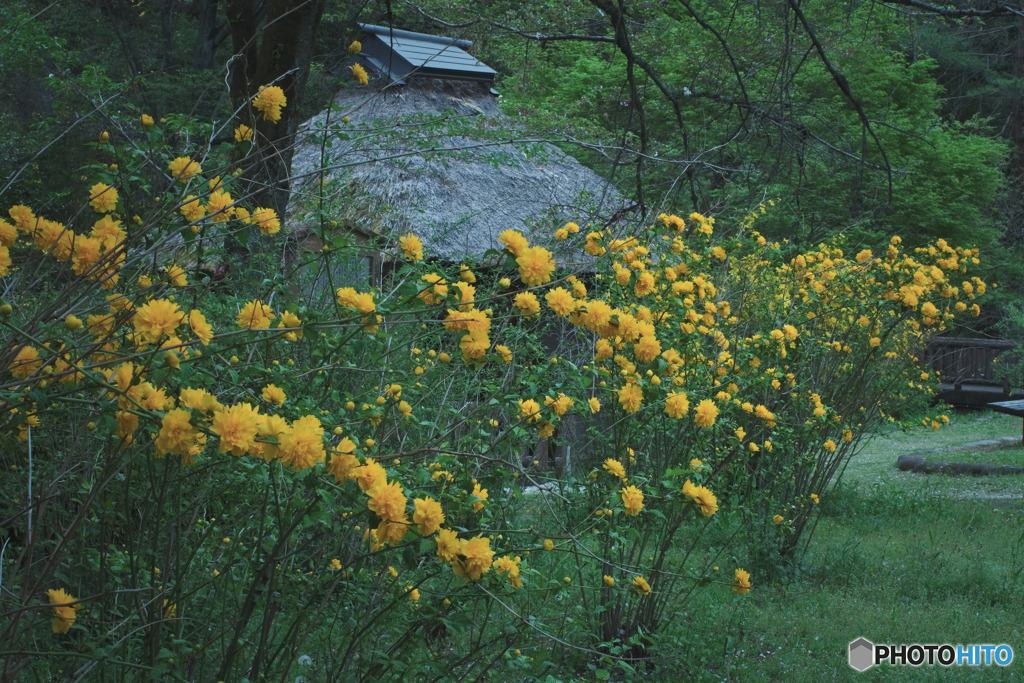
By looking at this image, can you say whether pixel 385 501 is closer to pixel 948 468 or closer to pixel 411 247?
pixel 411 247

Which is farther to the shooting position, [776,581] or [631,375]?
[776,581]

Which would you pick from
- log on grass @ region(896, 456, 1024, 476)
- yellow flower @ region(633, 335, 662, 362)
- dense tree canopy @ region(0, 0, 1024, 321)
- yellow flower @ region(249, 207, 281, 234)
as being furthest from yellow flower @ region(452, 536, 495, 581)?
log on grass @ region(896, 456, 1024, 476)

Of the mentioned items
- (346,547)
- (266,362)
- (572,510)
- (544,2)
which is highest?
(544,2)

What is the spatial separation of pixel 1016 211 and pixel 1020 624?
18.7 metres

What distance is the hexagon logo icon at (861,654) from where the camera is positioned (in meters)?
3.78

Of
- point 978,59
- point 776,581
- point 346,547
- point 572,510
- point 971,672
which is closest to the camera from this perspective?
point 346,547

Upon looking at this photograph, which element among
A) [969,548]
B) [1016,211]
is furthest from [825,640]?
[1016,211]

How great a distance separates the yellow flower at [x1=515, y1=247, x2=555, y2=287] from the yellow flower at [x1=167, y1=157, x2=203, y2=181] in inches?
25.7

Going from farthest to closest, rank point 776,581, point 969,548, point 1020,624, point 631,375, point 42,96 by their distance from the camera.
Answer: point 42,96 < point 969,548 < point 776,581 < point 1020,624 < point 631,375

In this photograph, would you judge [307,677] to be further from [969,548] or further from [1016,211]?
[1016,211]

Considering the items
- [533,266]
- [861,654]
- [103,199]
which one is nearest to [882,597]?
[861,654]

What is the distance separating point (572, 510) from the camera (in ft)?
13.0

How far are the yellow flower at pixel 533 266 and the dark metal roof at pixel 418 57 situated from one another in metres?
9.42

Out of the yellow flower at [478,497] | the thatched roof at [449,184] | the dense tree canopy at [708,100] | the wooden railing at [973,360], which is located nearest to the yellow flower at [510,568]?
the yellow flower at [478,497]
